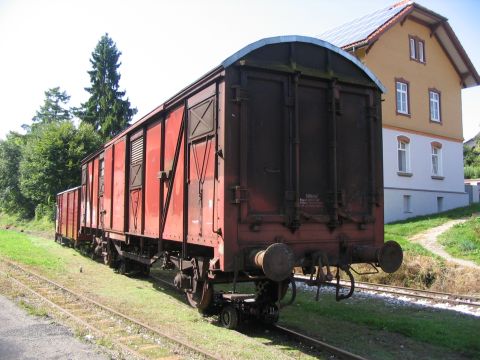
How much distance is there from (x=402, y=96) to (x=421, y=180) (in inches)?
182

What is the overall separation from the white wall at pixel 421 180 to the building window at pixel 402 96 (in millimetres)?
1277

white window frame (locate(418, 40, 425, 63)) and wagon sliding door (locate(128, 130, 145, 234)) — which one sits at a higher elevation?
white window frame (locate(418, 40, 425, 63))

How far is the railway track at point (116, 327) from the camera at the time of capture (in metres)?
5.71

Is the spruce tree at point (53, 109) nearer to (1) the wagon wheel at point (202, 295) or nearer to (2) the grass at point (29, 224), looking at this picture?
(2) the grass at point (29, 224)

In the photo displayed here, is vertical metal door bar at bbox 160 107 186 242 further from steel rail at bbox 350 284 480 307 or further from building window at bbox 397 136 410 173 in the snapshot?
building window at bbox 397 136 410 173

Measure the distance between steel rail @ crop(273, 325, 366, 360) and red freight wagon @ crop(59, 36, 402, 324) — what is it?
0.71m

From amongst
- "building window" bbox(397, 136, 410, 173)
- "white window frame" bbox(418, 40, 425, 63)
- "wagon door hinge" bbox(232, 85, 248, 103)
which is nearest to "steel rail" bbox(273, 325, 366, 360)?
"wagon door hinge" bbox(232, 85, 248, 103)

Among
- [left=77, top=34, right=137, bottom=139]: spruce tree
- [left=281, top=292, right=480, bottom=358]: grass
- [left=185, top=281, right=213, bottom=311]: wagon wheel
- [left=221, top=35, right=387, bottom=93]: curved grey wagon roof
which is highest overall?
[left=77, top=34, right=137, bottom=139]: spruce tree

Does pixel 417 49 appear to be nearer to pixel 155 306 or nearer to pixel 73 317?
pixel 155 306

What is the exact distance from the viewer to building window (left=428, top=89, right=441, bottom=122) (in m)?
24.9

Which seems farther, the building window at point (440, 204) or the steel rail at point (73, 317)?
the building window at point (440, 204)

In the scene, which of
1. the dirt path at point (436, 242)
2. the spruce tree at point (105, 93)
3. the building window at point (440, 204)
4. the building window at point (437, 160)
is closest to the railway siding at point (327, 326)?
the dirt path at point (436, 242)

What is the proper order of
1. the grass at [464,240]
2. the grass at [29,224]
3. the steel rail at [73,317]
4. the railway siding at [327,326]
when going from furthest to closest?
the grass at [29,224] < the grass at [464,240] < the railway siding at [327,326] < the steel rail at [73,317]

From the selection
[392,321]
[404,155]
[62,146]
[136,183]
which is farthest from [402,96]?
[62,146]
